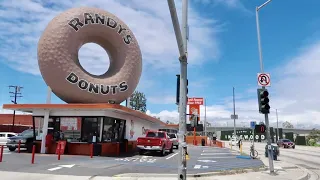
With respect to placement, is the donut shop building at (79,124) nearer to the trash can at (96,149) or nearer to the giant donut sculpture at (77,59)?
the trash can at (96,149)

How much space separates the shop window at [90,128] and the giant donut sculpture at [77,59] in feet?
5.25

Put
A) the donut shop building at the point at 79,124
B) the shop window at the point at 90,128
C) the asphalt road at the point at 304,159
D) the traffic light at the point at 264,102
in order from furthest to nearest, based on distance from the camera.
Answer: the shop window at the point at 90,128 < the donut shop building at the point at 79,124 < the asphalt road at the point at 304,159 < the traffic light at the point at 264,102

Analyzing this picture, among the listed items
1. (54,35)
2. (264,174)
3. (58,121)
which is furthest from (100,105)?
(264,174)

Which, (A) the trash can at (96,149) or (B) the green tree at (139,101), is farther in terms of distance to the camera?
(B) the green tree at (139,101)

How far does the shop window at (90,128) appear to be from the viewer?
22812 mm

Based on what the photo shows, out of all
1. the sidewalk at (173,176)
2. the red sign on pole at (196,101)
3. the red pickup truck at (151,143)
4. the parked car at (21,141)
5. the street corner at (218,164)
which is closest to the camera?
the sidewalk at (173,176)

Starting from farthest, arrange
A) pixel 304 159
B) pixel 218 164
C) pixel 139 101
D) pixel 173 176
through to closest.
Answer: pixel 139 101, pixel 304 159, pixel 218 164, pixel 173 176

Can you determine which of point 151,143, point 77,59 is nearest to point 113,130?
point 151,143

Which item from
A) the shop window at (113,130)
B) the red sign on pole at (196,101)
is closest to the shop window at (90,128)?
the shop window at (113,130)

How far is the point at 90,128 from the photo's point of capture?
23016 mm

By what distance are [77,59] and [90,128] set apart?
5318 millimetres

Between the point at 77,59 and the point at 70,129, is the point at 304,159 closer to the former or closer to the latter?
the point at 70,129

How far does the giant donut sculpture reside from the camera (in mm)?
23094

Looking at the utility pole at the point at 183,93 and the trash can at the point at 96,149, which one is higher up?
the utility pole at the point at 183,93
